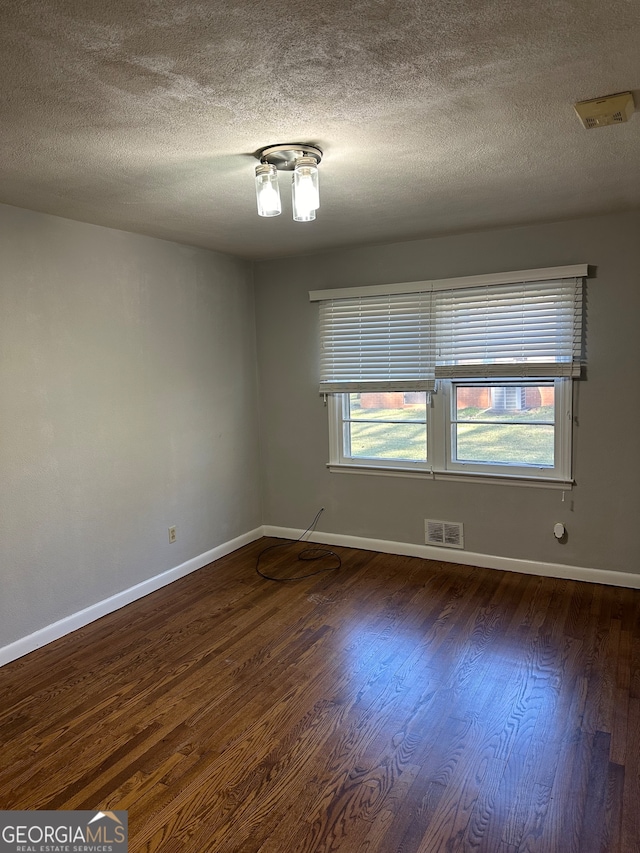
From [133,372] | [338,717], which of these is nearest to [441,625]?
[338,717]

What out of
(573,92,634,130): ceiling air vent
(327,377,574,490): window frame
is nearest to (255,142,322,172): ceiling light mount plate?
(573,92,634,130): ceiling air vent

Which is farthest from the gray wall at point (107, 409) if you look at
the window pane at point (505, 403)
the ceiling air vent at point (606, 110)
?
the ceiling air vent at point (606, 110)

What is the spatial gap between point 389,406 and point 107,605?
8.14 ft

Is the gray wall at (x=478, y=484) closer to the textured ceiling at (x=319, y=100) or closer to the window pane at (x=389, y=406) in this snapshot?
the window pane at (x=389, y=406)

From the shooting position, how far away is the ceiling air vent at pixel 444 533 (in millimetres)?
4387

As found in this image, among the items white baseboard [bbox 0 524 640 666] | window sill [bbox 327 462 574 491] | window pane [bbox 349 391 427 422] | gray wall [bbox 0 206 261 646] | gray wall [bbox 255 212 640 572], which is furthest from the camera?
window pane [bbox 349 391 427 422]

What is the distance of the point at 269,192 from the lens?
2.45m

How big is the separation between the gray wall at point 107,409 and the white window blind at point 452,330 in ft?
3.10

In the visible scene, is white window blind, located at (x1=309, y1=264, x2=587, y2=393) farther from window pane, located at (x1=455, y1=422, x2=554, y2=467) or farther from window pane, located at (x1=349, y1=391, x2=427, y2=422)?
window pane, located at (x1=455, y1=422, x2=554, y2=467)

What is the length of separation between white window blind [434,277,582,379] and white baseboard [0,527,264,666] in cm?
225

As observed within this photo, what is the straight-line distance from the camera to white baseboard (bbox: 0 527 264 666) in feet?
10.5

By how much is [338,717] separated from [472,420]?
2.41m

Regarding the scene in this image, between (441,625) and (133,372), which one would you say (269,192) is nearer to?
(133,372)

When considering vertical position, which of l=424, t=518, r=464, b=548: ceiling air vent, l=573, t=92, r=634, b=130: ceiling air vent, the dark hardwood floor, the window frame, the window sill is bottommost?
the dark hardwood floor
